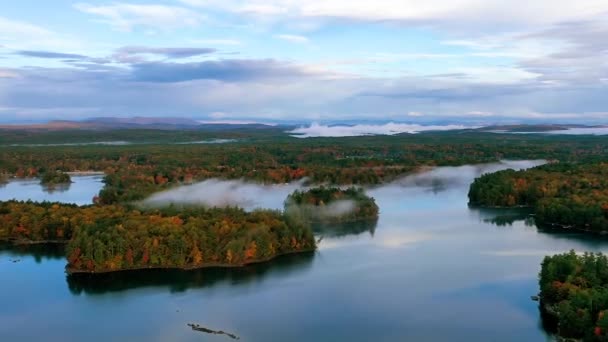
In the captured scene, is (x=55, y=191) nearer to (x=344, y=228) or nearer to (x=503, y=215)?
(x=344, y=228)

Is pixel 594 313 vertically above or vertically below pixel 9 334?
above

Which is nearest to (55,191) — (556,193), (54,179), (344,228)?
(54,179)

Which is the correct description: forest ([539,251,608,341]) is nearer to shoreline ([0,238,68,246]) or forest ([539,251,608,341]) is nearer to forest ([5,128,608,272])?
forest ([5,128,608,272])

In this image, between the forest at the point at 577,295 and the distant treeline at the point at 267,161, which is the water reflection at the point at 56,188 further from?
the forest at the point at 577,295

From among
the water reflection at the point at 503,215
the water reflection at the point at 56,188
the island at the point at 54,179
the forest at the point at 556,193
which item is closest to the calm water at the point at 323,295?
the forest at the point at 556,193

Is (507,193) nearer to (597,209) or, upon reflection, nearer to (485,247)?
(597,209)

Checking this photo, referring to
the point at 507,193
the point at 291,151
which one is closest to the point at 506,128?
the point at 291,151
